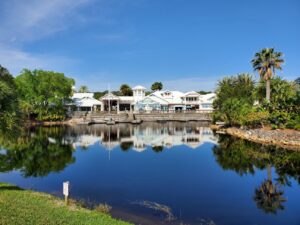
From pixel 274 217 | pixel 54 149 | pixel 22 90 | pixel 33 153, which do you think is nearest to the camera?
pixel 274 217

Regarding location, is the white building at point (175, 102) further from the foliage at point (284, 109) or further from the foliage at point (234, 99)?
the foliage at point (284, 109)

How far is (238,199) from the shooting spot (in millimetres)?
15812

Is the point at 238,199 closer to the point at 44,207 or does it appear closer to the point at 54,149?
the point at 44,207

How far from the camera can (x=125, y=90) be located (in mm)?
104125

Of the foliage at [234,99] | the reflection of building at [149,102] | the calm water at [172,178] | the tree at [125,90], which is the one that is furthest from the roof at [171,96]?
the calm water at [172,178]

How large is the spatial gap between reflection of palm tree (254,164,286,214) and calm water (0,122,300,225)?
0.09ft

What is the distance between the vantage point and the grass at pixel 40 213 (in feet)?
31.0

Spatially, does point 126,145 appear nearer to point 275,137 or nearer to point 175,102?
point 275,137

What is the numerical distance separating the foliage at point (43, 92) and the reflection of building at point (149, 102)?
10.1m

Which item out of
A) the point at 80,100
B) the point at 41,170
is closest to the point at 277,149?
the point at 41,170

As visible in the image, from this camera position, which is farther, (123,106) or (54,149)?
(123,106)

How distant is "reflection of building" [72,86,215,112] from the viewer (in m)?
81.5

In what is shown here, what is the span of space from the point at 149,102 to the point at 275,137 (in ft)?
171

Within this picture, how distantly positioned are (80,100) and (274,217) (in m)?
73.6
